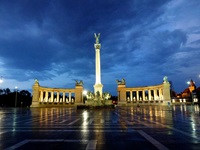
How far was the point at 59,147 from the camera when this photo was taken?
31.7 ft

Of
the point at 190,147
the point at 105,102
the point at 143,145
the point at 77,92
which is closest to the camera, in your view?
the point at 190,147

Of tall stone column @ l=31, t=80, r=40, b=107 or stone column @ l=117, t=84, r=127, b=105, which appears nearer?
tall stone column @ l=31, t=80, r=40, b=107

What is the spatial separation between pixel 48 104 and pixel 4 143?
→ 93.0 meters

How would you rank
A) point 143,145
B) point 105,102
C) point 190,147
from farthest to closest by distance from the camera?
point 105,102 → point 143,145 → point 190,147

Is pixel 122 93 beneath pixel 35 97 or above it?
above

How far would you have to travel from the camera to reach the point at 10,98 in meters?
127

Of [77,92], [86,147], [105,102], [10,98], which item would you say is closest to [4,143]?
[86,147]

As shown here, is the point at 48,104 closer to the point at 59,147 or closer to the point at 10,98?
the point at 10,98

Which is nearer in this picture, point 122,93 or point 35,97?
point 35,97

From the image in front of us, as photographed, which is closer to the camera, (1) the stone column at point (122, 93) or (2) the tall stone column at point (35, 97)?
(2) the tall stone column at point (35, 97)

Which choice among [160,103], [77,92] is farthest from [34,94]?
[160,103]

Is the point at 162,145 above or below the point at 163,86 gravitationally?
below

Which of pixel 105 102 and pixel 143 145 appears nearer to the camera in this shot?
pixel 143 145

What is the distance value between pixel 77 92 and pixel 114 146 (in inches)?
3975
